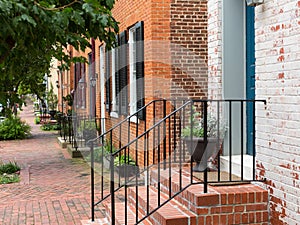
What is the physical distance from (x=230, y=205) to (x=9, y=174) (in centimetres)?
671

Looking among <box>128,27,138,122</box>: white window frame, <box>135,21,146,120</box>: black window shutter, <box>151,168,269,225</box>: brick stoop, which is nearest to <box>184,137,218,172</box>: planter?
<box>151,168,269,225</box>: brick stoop

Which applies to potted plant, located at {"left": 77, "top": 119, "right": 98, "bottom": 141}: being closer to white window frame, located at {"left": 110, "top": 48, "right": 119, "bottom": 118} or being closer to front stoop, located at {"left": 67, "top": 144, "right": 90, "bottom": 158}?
A: front stoop, located at {"left": 67, "top": 144, "right": 90, "bottom": 158}

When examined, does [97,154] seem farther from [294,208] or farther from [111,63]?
[294,208]

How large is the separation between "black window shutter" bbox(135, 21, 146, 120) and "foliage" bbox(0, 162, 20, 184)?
293 centimetres

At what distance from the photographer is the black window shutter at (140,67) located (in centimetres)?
855

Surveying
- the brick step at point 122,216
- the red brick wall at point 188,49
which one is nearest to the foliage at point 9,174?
the red brick wall at point 188,49

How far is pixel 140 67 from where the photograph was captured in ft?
28.3

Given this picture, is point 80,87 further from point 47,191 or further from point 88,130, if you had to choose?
point 47,191

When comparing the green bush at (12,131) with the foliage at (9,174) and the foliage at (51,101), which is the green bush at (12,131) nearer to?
the foliage at (51,101)

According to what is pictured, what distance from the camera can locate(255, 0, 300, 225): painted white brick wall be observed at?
426 centimetres

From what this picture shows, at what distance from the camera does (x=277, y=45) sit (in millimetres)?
4547

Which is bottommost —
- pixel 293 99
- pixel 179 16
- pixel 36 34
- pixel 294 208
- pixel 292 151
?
pixel 294 208

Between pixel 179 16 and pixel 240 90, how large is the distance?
2.50 m

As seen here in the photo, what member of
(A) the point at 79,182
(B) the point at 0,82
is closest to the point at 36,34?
(B) the point at 0,82
